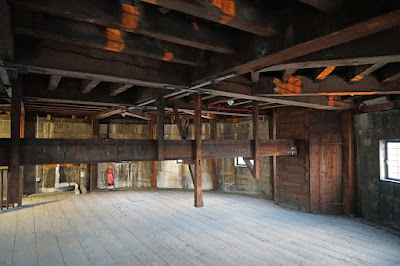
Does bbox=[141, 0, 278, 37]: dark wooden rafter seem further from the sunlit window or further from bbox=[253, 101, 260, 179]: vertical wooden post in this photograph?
the sunlit window

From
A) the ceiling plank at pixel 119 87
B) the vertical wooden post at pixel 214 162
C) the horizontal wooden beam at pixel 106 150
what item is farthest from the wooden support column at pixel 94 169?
the horizontal wooden beam at pixel 106 150

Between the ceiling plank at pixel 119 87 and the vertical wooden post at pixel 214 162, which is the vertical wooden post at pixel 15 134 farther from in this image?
the vertical wooden post at pixel 214 162

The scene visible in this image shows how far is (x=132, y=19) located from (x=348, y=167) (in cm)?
621

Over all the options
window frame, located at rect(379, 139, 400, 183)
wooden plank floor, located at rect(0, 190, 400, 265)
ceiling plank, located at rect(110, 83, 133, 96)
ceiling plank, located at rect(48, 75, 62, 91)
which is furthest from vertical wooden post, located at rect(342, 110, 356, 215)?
ceiling plank, located at rect(48, 75, 62, 91)

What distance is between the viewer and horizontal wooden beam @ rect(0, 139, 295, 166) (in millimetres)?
3377

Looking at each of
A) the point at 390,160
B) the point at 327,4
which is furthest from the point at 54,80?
the point at 390,160

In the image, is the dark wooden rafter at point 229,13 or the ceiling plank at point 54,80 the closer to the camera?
the dark wooden rafter at point 229,13

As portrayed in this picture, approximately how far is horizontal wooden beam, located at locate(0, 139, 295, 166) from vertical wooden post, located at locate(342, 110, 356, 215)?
8.48 ft

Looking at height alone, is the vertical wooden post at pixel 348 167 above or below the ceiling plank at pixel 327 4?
below

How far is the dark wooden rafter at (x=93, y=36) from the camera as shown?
6.54 ft

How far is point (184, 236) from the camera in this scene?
15.1ft

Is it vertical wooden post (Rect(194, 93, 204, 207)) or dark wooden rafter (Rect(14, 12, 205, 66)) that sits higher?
dark wooden rafter (Rect(14, 12, 205, 66))

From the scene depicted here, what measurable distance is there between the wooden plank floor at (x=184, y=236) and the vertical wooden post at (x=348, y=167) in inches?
19.1

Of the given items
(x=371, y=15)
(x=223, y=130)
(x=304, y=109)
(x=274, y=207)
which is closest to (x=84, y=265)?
(x=371, y=15)
